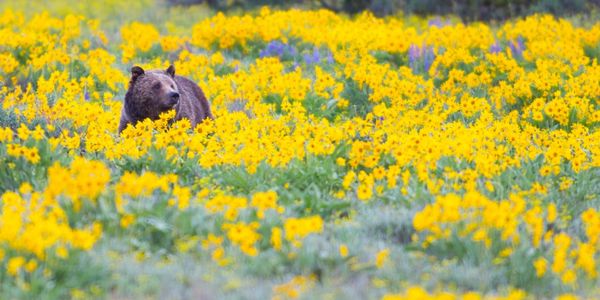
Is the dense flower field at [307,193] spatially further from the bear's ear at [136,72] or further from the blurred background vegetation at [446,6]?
the blurred background vegetation at [446,6]

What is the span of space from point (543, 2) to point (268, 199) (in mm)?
12856

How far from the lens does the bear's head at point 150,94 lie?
24.6 feet

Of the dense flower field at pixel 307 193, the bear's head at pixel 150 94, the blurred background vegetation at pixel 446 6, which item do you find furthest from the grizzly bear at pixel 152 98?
the blurred background vegetation at pixel 446 6

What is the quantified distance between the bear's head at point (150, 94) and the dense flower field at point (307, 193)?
0.86 ft

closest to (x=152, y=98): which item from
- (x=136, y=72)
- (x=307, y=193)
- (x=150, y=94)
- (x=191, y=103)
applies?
(x=150, y=94)

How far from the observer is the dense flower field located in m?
4.34

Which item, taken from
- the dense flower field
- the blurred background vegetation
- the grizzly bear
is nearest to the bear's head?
the grizzly bear

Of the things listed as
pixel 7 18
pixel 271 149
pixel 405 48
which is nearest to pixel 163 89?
pixel 271 149

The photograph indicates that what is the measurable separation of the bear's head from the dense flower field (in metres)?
0.26

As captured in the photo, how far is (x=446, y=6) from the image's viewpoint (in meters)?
17.7

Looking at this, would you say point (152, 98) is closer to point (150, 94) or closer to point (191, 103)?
point (150, 94)

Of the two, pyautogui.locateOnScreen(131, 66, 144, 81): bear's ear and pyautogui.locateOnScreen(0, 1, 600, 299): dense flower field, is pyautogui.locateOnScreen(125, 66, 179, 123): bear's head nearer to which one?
pyautogui.locateOnScreen(131, 66, 144, 81): bear's ear

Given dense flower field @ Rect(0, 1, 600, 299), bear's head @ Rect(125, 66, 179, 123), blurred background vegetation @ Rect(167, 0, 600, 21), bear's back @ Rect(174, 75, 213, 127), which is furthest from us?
blurred background vegetation @ Rect(167, 0, 600, 21)

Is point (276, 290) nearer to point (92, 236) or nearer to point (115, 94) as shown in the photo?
point (92, 236)
